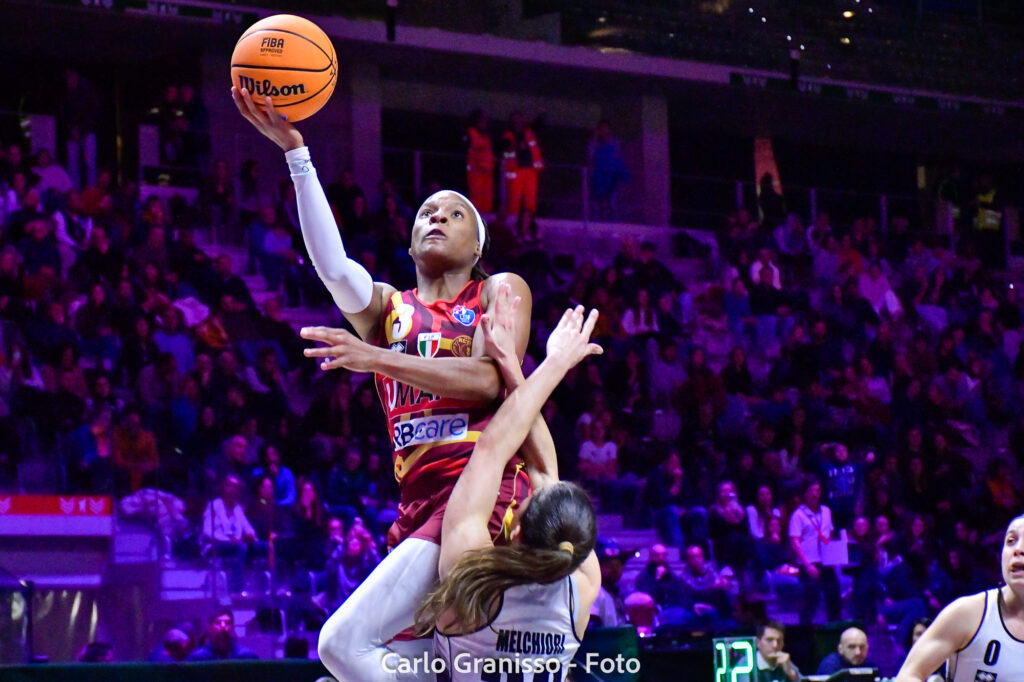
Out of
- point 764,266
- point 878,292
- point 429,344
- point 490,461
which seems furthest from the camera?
point 878,292

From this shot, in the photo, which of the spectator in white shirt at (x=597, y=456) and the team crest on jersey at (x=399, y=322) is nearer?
the team crest on jersey at (x=399, y=322)

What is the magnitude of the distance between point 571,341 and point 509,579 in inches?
36.9

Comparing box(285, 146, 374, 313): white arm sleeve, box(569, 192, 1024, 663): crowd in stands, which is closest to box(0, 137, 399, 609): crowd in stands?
box(569, 192, 1024, 663): crowd in stands

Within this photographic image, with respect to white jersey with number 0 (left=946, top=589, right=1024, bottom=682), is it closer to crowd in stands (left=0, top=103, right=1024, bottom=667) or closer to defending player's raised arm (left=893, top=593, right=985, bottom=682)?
defending player's raised arm (left=893, top=593, right=985, bottom=682)

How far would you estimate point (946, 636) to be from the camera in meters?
5.45

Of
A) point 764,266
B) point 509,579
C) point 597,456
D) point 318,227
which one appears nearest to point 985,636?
point 509,579

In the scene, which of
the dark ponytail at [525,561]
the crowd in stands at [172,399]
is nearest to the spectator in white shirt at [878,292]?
the crowd in stands at [172,399]

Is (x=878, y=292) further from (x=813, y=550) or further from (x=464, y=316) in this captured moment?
(x=464, y=316)

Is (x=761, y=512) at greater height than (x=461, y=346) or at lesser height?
lesser

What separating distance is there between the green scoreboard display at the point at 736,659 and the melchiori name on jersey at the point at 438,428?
3.10m

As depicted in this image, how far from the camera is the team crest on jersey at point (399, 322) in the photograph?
4527 millimetres

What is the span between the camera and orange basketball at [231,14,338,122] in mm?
4398

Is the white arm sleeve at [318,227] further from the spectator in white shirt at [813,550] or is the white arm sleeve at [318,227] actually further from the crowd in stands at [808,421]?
the spectator in white shirt at [813,550]

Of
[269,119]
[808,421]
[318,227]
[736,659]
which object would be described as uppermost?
[269,119]
